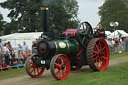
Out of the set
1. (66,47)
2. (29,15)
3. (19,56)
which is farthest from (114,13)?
(66,47)

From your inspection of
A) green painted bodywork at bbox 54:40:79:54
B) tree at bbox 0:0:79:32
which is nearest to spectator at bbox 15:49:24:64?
green painted bodywork at bbox 54:40:79:54

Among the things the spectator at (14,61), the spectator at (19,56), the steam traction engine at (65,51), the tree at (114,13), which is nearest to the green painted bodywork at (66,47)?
the steam traction engine at (65,51)

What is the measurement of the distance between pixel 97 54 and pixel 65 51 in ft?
4.96

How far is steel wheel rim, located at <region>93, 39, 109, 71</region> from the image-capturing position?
333 inches

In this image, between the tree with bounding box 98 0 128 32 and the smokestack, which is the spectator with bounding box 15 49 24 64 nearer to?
the smokestack

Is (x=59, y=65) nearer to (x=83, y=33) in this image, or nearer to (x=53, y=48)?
(x=53, y=48)

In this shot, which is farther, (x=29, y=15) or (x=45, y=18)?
(x=29, y=15)

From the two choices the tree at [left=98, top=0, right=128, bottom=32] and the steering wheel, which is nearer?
the steering wheel

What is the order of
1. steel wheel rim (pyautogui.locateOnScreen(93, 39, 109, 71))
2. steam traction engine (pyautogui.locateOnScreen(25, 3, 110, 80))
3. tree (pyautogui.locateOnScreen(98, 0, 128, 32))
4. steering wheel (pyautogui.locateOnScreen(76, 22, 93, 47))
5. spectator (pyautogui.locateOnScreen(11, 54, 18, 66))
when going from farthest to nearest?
tree (pyautogui.locateOnScreen(98, 0, 128, 32))
spectator (pyautogui.locateOnScreen(11, 54, 18, 66))
steel wheel rim (pyautogui.locateOnScreen(93, 39, 109, 71))
steering wheel (pyautogui.locateOnScreen(76, 22, 93, 47))
steam traction engine (pyautogui.locateOnScreen(25, 3, 110, 80))

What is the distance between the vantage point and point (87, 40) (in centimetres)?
859

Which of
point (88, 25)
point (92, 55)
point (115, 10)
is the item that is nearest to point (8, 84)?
point (92, 55)

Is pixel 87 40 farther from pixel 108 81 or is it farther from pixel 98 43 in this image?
pixel 108 81

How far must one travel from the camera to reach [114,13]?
51500 millimetres

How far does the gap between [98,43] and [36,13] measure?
25.0 meters
